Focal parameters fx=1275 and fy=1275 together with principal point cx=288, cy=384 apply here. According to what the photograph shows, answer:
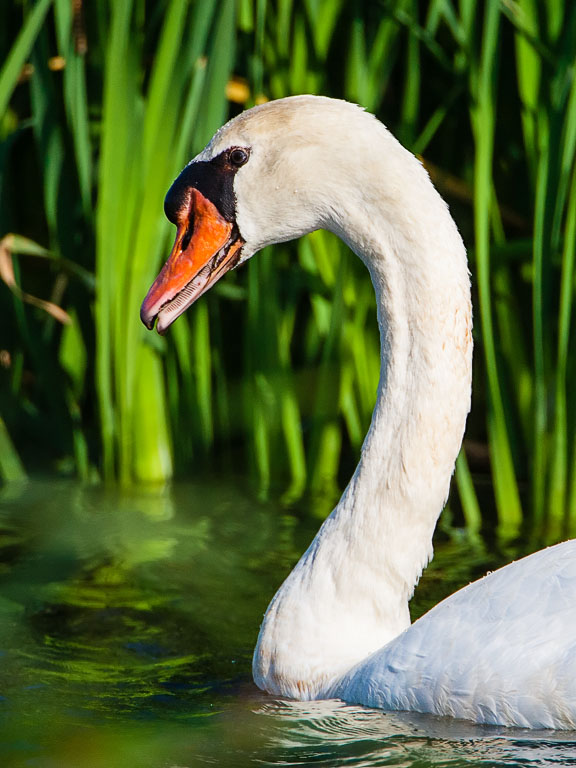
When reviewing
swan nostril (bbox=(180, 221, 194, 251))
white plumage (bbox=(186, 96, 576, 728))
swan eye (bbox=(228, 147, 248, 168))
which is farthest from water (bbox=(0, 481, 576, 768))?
swan eye (bbox=(228, 147, 248, 168))

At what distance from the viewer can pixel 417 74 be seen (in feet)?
14.3

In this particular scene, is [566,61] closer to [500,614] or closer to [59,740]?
[500,614]

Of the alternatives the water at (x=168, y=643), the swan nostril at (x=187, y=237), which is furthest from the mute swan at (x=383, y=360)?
the water at (x=168, y=643)

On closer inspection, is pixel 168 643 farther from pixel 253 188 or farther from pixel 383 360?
pixel 253 188

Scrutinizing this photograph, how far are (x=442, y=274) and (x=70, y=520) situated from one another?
6.86ft

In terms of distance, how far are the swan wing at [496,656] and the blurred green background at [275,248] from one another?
1.40 meters

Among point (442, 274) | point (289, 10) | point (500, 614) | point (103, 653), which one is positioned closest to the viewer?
point (500, 614)

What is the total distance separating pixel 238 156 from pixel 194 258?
265 mm

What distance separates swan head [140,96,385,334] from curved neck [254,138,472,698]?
97mm

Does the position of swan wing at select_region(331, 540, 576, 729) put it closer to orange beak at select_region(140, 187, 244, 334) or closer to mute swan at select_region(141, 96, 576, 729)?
mute swan at select_region(141, 96, 576, 729)

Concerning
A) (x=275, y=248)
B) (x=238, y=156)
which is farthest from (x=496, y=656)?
(x=275, y=248)

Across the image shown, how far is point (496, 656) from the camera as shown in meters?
2.55

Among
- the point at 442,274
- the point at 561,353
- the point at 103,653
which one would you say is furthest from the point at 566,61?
the point at 103,653

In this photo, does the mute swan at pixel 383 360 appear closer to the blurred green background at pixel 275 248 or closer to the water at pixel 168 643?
the water at pixel 168 643
